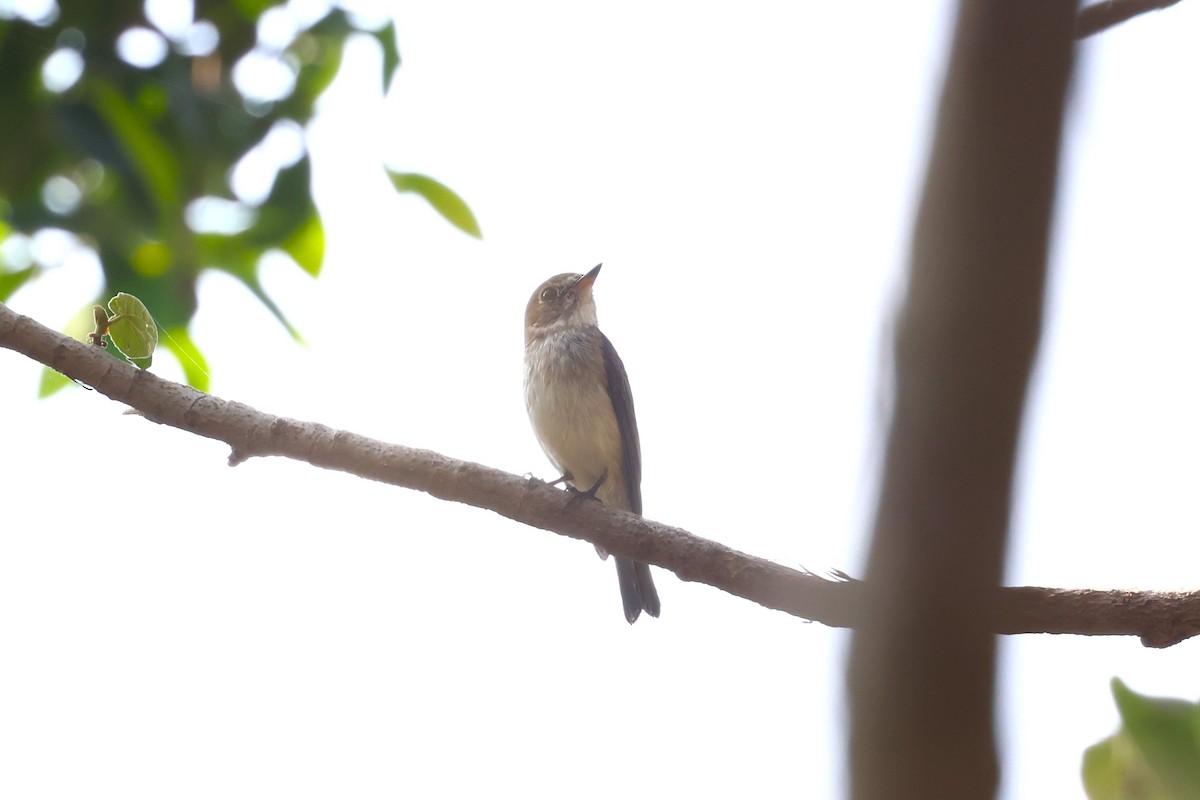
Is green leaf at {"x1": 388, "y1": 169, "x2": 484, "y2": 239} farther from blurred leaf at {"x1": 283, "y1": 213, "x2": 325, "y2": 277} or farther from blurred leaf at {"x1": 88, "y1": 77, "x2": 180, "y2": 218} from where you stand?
blurred leaf at {"x1": 88, "y1": 77, "x2": 180, "y2": 218}

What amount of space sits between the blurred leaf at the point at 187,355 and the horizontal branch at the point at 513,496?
0.56 meters

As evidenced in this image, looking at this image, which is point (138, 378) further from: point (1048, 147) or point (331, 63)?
point (1048, 147)

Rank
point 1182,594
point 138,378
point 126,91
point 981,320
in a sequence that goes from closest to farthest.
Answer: point 981,320
point 1182,594
point 138,378
point 126,91

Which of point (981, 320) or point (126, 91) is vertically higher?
point (126, 91)

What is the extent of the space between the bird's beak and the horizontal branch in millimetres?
3295

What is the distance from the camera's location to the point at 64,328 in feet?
11.9

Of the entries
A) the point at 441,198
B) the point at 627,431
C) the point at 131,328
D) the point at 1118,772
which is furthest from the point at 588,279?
the point at 1118,772

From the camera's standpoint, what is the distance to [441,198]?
3.98 metres

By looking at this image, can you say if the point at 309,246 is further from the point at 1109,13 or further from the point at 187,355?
the point at 1109,13

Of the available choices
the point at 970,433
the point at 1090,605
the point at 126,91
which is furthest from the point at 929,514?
the point at 126,91

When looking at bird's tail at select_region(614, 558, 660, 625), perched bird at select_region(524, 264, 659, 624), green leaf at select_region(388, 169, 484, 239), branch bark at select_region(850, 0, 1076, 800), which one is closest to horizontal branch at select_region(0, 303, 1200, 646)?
green leaf at select_region(388, 169, 484, 239)

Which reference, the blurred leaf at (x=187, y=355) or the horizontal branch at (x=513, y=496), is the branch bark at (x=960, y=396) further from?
the blurred leaf at (x=187, y=355)

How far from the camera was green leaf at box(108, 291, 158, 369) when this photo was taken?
3006mm

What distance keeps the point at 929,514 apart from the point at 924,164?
272mm
